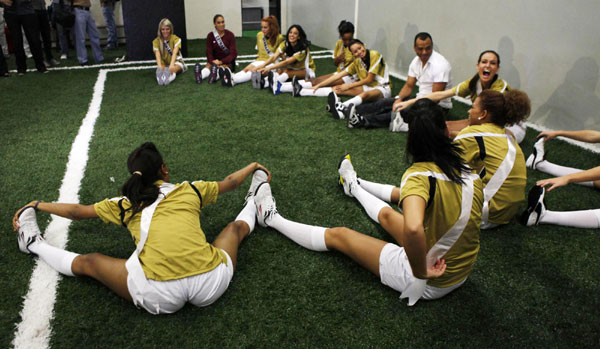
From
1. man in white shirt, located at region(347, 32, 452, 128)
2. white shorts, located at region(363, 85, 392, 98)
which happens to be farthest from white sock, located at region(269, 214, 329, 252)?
white shorts, located at region(363, 85, 392, 98)

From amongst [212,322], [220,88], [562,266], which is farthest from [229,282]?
[220,88]

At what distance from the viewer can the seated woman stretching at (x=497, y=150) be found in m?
2.65

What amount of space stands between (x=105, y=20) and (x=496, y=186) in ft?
34.8

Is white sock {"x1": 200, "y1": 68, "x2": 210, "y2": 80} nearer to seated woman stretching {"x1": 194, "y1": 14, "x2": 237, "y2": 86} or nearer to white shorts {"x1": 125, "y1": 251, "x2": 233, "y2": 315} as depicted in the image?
seated woman stretching {"x1": 194, "y1": 14, "x2": 237, "y2": 86}

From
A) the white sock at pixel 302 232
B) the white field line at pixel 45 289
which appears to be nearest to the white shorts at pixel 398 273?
the white sock at pixel 302 232

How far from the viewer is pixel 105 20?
10398 mm

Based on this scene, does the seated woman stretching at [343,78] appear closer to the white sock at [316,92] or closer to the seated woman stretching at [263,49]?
the white sock at [316,92]

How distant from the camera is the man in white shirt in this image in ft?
15.8

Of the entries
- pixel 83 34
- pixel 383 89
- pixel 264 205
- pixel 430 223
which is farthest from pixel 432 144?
pixel 83 34

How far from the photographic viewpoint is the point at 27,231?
8.46 ft

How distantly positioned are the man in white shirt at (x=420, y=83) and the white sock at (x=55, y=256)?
323 cm

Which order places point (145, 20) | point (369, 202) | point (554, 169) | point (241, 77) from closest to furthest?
point (369, 202), point (554, 169), point (241, 77), point (145, 20)

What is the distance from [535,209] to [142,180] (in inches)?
100.0

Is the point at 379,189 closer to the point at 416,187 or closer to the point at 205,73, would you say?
the point at 416,187
